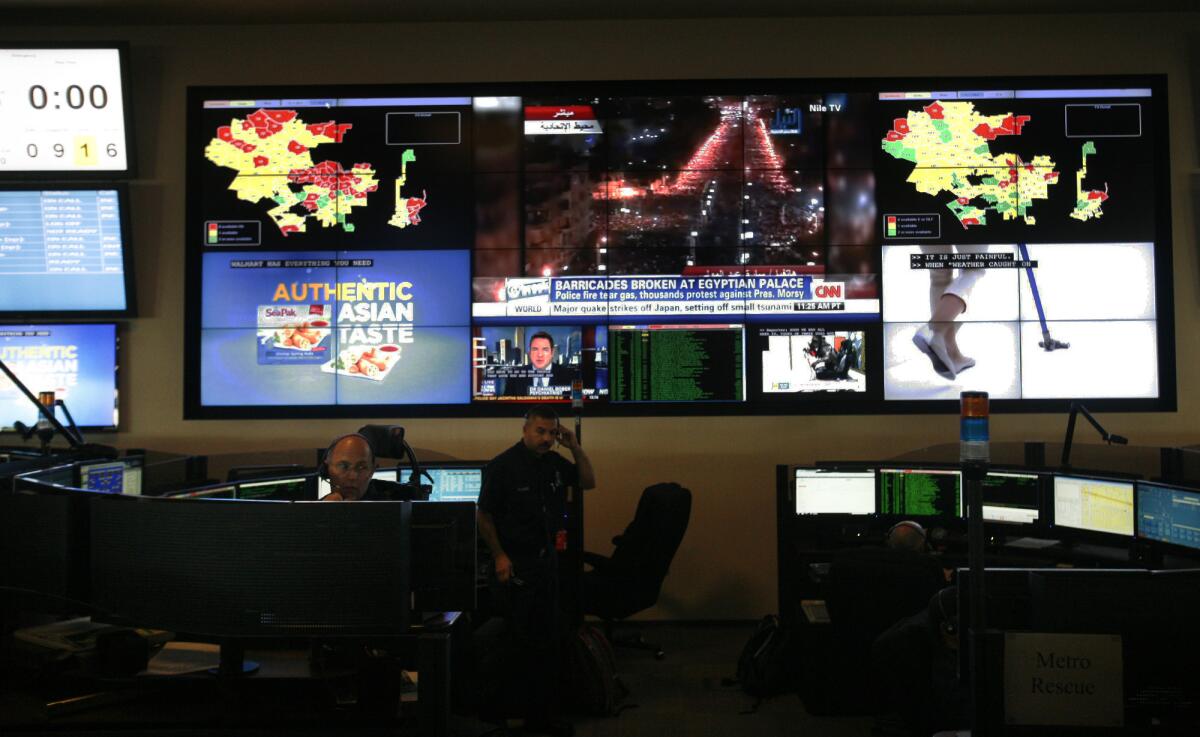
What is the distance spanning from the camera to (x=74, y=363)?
18.0ft

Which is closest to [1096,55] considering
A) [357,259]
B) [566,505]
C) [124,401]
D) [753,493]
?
[753,493]

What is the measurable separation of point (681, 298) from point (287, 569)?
3823 mm

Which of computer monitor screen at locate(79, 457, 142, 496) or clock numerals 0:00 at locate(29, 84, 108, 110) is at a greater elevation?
clock numerals 0:00 at locate(29, 84, 108, 110)

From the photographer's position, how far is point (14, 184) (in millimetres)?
5441

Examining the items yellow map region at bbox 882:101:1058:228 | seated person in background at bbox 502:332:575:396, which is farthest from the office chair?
yellow map region at bbox 882:101:1058:228

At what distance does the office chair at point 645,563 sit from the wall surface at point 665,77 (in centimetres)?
65

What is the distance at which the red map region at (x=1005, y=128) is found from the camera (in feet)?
17.7

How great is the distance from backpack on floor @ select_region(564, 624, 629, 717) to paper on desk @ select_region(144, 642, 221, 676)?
213 centimetres

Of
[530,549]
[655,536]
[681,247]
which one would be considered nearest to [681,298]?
[681,247]

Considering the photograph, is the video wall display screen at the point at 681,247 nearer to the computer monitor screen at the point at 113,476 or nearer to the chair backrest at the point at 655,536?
the chair backrest at the point at 655,536

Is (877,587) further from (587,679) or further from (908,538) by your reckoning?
(587,679)

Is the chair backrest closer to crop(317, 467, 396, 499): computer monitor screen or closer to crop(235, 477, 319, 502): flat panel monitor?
crop(317, 467, 396, 499): computer monitor screen

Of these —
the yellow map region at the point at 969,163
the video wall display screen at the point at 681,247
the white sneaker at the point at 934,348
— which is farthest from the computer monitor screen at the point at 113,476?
the yellow map region at the point at 969,163

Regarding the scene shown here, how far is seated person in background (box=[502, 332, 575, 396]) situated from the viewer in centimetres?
540
